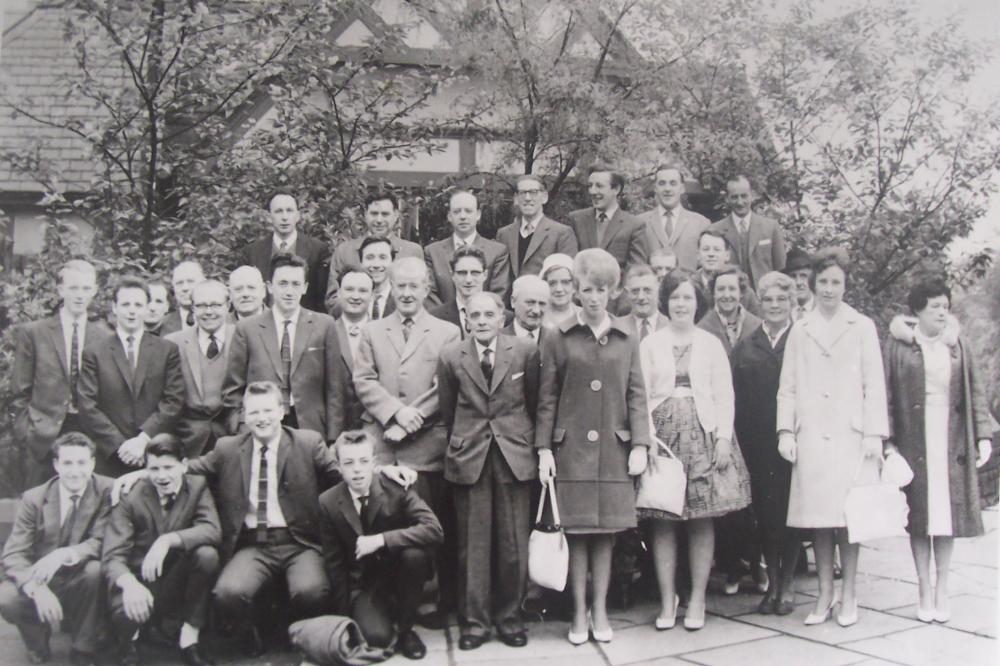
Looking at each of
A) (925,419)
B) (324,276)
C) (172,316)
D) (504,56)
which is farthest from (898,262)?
(172,316)

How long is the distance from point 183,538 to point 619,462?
1.82m

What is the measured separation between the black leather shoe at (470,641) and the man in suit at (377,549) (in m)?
0.15

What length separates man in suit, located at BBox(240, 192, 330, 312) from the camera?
15.1 feet

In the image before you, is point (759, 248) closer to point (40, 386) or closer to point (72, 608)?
point (40, 386)

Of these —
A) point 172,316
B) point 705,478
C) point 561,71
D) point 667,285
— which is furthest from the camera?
point 561,71

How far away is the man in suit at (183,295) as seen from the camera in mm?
4250

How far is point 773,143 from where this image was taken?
5660 mm

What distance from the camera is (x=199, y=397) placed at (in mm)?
3924

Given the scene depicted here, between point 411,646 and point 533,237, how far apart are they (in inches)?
90.0

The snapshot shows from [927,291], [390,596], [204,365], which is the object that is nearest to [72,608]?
[204,365]

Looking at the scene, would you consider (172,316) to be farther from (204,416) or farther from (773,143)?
(773,143)

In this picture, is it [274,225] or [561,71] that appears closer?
[274,225]

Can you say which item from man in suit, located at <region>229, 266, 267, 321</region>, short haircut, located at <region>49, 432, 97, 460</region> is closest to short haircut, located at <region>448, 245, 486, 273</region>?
man in suit, located at <region>229, 266, 267, 321</region>

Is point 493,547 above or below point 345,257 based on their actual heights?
below
